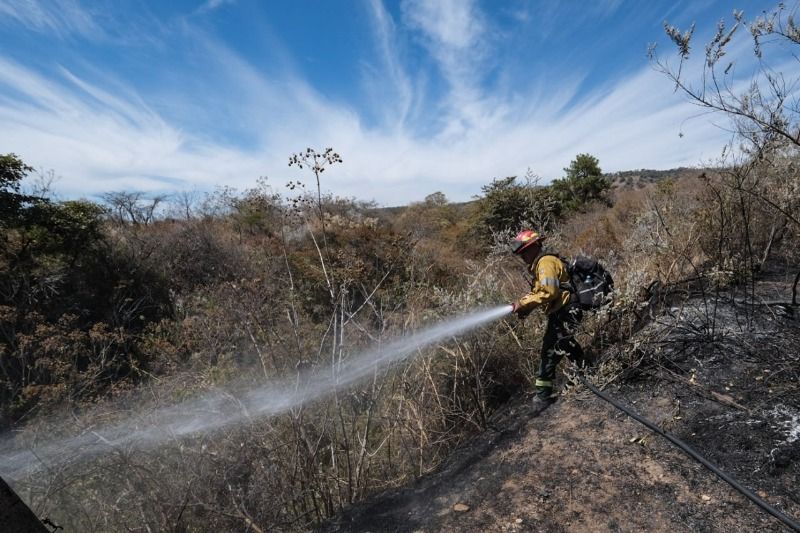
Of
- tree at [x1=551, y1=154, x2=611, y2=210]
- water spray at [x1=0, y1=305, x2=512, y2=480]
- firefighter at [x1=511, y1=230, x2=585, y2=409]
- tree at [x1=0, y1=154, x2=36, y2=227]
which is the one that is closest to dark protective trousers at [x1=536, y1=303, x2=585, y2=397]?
firefighter at [x1=511, y1=230, x2=585, y2=409]

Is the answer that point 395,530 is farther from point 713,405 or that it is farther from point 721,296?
point 721,296

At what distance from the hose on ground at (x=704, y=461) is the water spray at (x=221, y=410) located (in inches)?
49.7

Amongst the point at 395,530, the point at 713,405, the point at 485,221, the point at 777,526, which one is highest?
the point at 485,221

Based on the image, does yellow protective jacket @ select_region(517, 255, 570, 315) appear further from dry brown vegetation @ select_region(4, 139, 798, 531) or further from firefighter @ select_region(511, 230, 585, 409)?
dry brown vegetation @ select_region(4, 139, 798, 531)

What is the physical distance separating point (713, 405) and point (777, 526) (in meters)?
1.24

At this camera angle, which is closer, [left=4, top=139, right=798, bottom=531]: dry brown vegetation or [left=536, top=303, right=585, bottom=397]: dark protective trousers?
[left=4, top=139, right=798, bottom=531]: dry brown vegetation

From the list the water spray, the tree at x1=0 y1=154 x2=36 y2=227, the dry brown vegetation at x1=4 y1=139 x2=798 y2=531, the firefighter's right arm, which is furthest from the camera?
the tree at x1=0 y1=154 x2=36 y2=227

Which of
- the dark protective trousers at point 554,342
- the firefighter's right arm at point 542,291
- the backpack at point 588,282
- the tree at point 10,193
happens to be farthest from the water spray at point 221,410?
the tree at point 10,193

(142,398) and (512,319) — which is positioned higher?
(512,319)

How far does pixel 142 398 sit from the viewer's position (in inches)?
218

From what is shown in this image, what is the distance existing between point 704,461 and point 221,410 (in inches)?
167

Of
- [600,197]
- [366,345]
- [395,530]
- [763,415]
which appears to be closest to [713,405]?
[763,415]

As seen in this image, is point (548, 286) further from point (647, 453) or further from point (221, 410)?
point (221, 410)

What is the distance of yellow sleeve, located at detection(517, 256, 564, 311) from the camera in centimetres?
386
